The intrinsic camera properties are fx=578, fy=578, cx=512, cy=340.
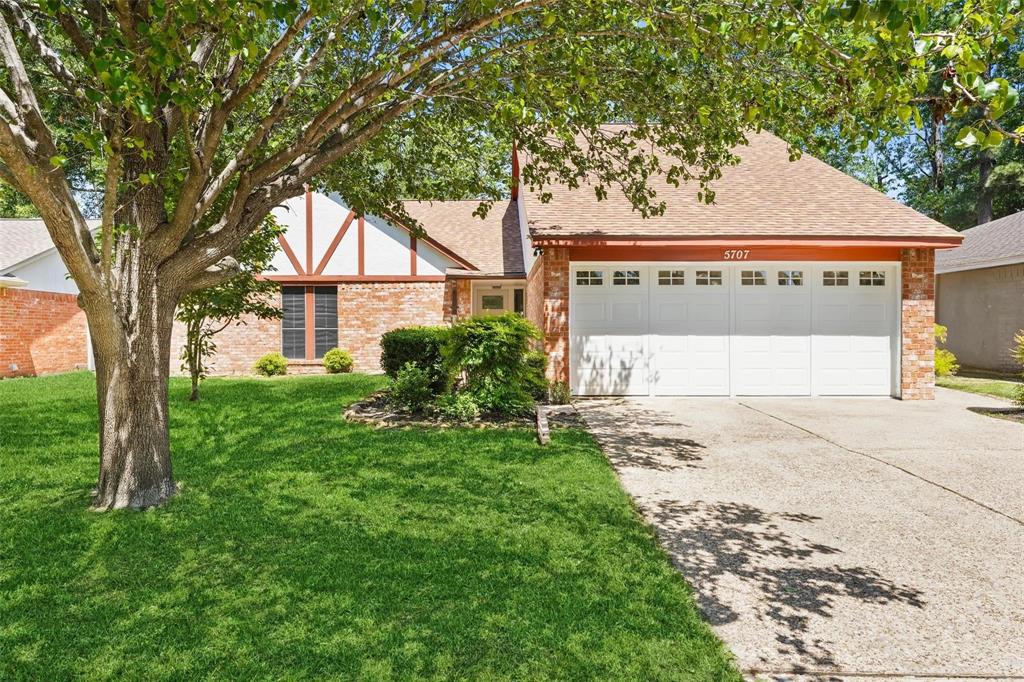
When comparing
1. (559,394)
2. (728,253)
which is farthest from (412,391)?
(728,253)

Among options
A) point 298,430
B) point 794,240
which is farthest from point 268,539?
point 794,240

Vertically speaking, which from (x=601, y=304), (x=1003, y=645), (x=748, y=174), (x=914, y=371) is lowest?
(x=1003, y=645)

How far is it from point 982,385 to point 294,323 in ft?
58.4

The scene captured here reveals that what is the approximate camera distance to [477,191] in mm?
8266

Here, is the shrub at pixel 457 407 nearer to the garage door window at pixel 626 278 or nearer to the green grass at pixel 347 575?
the green grass at pixel 347 575

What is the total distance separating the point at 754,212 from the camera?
1180 centimetres

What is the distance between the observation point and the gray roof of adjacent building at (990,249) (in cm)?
1553

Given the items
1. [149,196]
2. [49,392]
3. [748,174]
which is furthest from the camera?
[748,174]

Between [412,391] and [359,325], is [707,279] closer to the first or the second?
[412,391]

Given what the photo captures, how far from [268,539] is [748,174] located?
507 inches

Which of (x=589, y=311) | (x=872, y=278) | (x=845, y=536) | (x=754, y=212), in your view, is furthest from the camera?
(x=754, y=212)

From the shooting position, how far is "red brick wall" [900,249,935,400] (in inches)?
439

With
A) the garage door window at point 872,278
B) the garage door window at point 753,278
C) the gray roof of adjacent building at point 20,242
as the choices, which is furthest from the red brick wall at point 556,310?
the gray roof of adjacent building at point 20,242

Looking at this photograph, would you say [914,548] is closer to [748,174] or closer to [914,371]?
[914,371]
